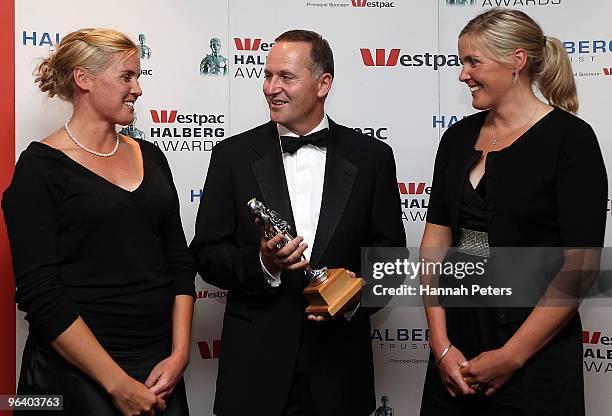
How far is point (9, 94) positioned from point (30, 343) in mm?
1288

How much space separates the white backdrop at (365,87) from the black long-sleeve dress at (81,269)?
39.5 inches

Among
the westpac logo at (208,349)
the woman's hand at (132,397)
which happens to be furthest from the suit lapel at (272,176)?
the westpac logo at (208,349)

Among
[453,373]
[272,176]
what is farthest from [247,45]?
[453,373]

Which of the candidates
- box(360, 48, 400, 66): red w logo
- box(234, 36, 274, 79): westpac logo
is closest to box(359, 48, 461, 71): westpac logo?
box(360, 48, 400, 66): red w logo

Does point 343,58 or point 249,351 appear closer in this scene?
point 249,351

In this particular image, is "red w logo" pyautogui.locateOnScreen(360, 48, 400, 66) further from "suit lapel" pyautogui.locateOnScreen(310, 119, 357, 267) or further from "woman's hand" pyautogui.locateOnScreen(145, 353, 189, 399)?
"woman's hand" pyautogui.locateOnScreen(145, 353, 189, 399)

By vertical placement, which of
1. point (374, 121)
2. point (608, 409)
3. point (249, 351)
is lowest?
point (608, 409)

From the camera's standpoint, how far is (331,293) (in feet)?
6.67

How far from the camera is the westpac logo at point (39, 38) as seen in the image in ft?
9.87

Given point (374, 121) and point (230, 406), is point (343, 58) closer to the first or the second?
point (374, 121)

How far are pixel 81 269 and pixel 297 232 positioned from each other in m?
0.62

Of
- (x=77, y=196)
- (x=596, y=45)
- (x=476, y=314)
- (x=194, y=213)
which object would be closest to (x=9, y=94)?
(x=194, y=213)

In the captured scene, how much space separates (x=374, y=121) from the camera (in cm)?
322

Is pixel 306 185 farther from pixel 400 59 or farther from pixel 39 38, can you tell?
pixel 39 38
